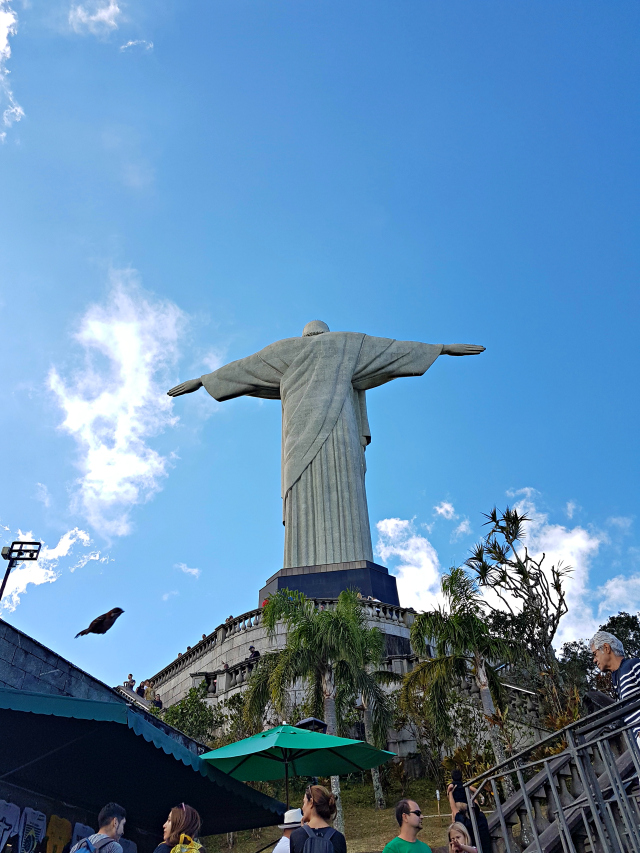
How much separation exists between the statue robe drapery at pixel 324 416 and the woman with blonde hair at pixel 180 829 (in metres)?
18.3

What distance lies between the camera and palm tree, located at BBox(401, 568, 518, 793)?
13.5 meters

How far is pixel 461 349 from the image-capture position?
26172 millimetres

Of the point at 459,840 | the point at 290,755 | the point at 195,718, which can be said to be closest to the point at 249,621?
the point at 195,718

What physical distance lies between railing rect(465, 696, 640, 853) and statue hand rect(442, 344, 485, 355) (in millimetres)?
20214

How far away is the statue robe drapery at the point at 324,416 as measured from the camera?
911 inches

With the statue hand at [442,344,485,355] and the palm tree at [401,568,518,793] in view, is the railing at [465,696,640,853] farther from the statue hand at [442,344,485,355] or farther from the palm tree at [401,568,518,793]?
the statue hand at [442,344,485,355]

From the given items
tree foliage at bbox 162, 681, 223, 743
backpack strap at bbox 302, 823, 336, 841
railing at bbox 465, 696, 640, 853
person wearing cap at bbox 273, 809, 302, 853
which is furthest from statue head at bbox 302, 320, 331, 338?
backpack strap at bbox 302, 823, 336, 841

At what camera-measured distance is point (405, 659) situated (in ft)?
60.6

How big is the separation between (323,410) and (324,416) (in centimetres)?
23

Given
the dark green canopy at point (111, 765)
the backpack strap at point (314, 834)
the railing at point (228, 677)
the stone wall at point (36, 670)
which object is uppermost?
the railing at point (228, 677)

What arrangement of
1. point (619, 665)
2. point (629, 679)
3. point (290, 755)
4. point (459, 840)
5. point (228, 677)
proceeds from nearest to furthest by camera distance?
1. point (629, 679)
2. point (619, 665)
3. point (459, 840)
4. point (290, 755)
5. point (228, 677)

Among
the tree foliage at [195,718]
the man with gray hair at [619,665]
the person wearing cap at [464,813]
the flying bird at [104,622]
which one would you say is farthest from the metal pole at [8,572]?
the man with gray hair at [619,665]

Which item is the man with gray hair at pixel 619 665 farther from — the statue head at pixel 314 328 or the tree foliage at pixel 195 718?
the statue head at pixel 314 328

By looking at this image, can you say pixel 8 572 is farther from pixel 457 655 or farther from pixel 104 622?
pixel 457 655
